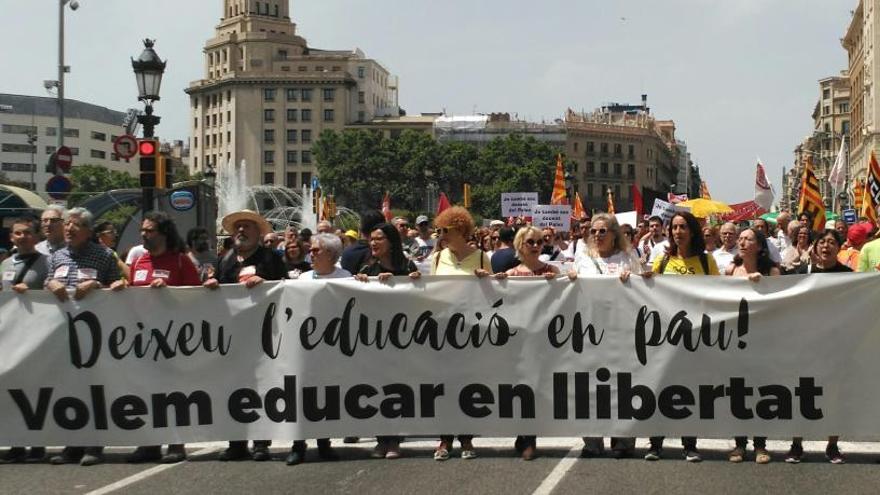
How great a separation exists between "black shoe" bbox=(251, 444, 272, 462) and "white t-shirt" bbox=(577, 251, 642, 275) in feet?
8.39

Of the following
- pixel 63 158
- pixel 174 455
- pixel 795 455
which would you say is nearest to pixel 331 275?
pixel 174 455

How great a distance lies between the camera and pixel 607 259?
9.38 m

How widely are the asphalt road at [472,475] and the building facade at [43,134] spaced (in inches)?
6465

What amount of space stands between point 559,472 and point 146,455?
2962 millimetres

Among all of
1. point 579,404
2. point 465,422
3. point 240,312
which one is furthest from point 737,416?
point 240,312

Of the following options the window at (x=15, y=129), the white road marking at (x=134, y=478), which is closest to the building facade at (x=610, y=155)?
the window at (x=15, y=129)

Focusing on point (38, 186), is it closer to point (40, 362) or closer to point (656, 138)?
point (656, 138)

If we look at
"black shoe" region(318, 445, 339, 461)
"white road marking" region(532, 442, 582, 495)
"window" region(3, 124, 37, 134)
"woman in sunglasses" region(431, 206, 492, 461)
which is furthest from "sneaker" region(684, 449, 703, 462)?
"window" region(3, 124, 37, 134)

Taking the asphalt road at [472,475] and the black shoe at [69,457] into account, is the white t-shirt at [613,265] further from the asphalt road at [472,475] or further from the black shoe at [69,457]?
the black shoe at [69,457]

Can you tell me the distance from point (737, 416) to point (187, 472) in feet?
12.2

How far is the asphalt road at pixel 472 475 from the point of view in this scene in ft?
25.9

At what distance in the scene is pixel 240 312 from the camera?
925 centimetres

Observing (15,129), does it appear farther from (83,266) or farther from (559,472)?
(559,472)

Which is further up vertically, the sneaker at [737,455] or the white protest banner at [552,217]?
the white protest banner at [552,217]
